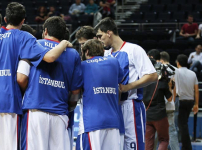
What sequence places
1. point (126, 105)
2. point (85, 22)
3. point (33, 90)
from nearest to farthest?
point (33, 90) → point (126, 105) → point (85, 22)

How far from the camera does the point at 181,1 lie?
15359mm

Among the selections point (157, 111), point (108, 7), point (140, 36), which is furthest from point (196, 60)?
point (157, 111)

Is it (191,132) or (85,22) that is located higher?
(85,22)

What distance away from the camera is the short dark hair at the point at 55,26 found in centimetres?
379

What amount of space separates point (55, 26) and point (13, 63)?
0.55 metres

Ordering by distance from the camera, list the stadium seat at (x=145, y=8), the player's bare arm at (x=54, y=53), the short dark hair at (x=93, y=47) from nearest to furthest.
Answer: the player's bare arm at (x=54, y=53) < the short dark hair at (x=93, y=47) < the stadium seat at (x=145, y=8)

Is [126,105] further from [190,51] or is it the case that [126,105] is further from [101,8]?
[101,8]

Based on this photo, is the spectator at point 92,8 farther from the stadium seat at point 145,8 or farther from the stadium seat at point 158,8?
the stadium seat at point 158,8

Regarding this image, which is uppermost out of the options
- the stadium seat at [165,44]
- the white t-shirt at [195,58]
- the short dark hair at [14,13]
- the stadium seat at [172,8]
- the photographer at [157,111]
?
the stadium seat at [172,8]

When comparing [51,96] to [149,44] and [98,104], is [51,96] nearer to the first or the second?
[98,104]

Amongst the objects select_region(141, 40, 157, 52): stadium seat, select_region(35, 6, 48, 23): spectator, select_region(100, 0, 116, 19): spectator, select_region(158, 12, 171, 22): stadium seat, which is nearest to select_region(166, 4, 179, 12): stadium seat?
select_region(158, 12, 171, 22): stadium seat

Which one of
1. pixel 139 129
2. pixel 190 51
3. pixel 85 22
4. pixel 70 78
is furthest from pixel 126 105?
pixel 85 22

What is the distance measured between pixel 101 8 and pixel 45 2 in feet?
9.44

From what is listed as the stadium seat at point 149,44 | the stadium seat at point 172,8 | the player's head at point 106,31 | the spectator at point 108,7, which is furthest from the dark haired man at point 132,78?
the stadium seat at point 172,8
